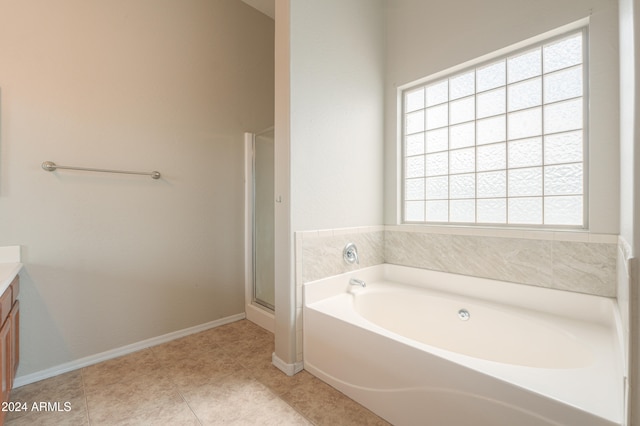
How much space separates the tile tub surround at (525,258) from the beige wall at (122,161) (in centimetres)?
171

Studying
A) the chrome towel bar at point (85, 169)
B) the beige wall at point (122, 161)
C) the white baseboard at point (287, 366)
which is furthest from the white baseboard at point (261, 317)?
the chrome towel bar at point (85, 169)

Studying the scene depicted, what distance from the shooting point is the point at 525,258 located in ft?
5.34

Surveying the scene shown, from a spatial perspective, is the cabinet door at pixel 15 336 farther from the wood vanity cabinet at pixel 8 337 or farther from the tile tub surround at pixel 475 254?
the tile tub surround at pixel 475 254

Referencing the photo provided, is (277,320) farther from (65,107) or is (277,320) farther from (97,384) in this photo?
(65,107)

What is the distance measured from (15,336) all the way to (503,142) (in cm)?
310

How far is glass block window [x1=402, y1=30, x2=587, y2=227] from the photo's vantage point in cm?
154

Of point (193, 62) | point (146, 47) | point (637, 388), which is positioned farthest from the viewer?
point (193, 62)

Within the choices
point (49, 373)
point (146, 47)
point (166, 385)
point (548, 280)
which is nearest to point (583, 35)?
point (548, 280)

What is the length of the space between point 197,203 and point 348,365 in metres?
1.76

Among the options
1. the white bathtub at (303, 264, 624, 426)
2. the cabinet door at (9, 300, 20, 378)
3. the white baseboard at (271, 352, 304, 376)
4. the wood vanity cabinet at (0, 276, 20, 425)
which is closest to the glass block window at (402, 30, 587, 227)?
the white bathtub at (303, 264, 624, 426)

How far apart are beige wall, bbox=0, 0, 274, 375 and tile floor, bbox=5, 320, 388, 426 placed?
253 millimetres

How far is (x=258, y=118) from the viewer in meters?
2.77

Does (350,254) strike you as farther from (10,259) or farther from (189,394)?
(10,259)

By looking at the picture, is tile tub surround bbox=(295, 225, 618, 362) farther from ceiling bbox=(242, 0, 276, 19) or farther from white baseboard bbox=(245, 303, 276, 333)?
ceiling bbox=(242, 0, 276, 19)
